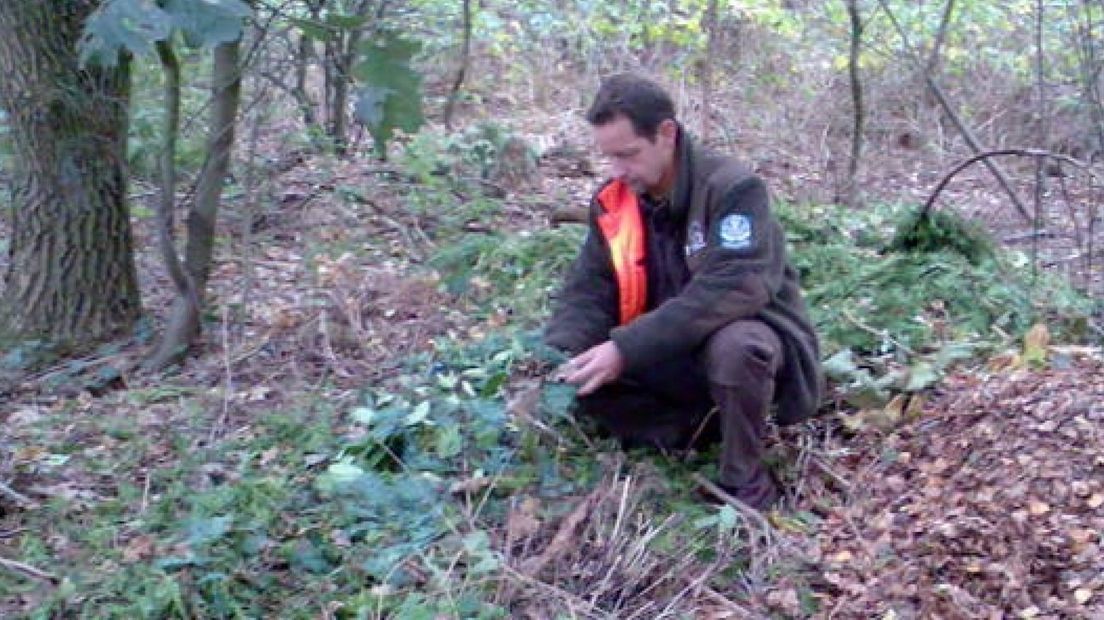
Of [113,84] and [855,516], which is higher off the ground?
[113,84]

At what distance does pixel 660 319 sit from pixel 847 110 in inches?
311

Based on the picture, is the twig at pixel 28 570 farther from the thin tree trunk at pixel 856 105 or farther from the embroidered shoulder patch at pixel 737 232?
the thin tree trunk at pixel 856 105

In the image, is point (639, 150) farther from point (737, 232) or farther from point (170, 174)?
point (170, 174)

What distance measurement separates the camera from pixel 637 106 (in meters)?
4.24

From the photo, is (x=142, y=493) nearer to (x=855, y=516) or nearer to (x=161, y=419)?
(x=161, y=419)

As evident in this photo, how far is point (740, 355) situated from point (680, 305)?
0.22 m

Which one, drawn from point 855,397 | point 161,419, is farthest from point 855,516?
point 161,419

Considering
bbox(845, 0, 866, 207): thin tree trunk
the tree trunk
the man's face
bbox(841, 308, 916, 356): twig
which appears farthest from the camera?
bbox(845, 0, 866, 207): thin tree trunk

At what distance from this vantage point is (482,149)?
8.82 m

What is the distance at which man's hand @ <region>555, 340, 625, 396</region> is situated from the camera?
4203mm

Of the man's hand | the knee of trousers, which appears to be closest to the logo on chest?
the knee of trousers

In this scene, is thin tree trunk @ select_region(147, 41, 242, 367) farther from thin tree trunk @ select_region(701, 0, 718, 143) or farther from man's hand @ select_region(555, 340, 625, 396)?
thin tree trunk @ select_region(701, 0, 718, 143)

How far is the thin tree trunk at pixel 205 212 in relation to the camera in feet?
19.2

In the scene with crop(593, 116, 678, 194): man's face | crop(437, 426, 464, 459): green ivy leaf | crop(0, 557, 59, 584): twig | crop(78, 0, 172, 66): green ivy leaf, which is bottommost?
crop(0, 557, 59, 584): twig
